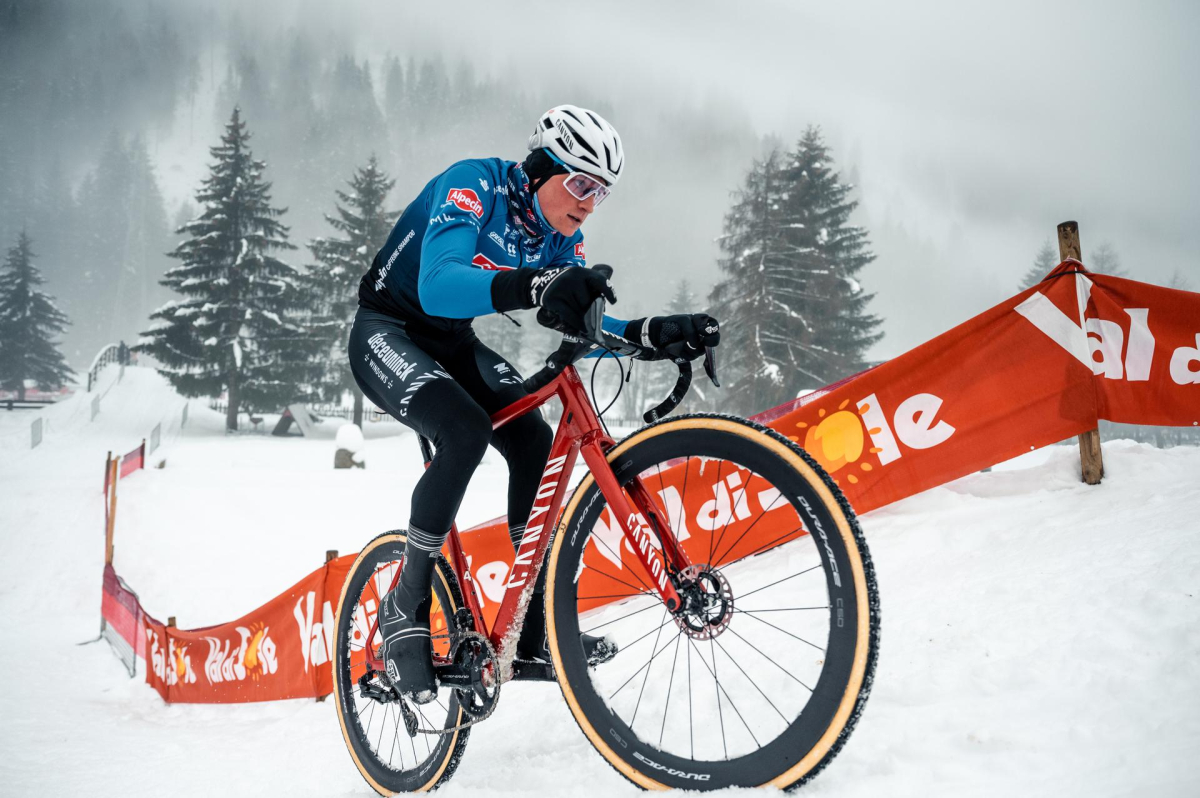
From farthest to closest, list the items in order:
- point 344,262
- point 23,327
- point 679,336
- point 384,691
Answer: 1. point 23,327
2. point 344,262
3. point 384,691
4. point 679,336

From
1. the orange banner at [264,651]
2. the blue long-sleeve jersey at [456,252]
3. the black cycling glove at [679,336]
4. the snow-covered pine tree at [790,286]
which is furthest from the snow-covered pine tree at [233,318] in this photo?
the black cycling glove at [679,336]

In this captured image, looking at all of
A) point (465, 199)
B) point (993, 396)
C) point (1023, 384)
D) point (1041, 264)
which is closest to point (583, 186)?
point (465, 199)

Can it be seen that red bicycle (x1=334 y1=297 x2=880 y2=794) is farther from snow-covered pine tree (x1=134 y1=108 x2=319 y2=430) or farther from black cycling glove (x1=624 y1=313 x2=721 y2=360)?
snow-covered pine tree (x1=134 y1=108 x2=319 y2=430)

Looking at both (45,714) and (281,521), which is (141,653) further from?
(281,521)

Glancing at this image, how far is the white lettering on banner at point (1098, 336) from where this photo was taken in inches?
183

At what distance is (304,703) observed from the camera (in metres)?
6.02

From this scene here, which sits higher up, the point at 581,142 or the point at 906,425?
the point at 581,142

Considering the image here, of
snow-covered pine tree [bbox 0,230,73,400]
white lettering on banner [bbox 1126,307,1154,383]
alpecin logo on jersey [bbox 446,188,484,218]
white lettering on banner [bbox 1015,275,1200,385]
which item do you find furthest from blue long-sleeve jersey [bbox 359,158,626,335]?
snow-covered pine tree [bbox 0,230,73,400]

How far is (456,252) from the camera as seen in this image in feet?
7.64

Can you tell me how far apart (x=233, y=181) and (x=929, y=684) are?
41.0 m

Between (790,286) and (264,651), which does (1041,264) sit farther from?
(264,651)

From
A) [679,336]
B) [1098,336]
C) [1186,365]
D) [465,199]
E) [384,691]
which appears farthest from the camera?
[1098,336]

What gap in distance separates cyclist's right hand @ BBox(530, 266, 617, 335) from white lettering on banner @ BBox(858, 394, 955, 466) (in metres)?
3.80

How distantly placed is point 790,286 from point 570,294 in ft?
96.0
